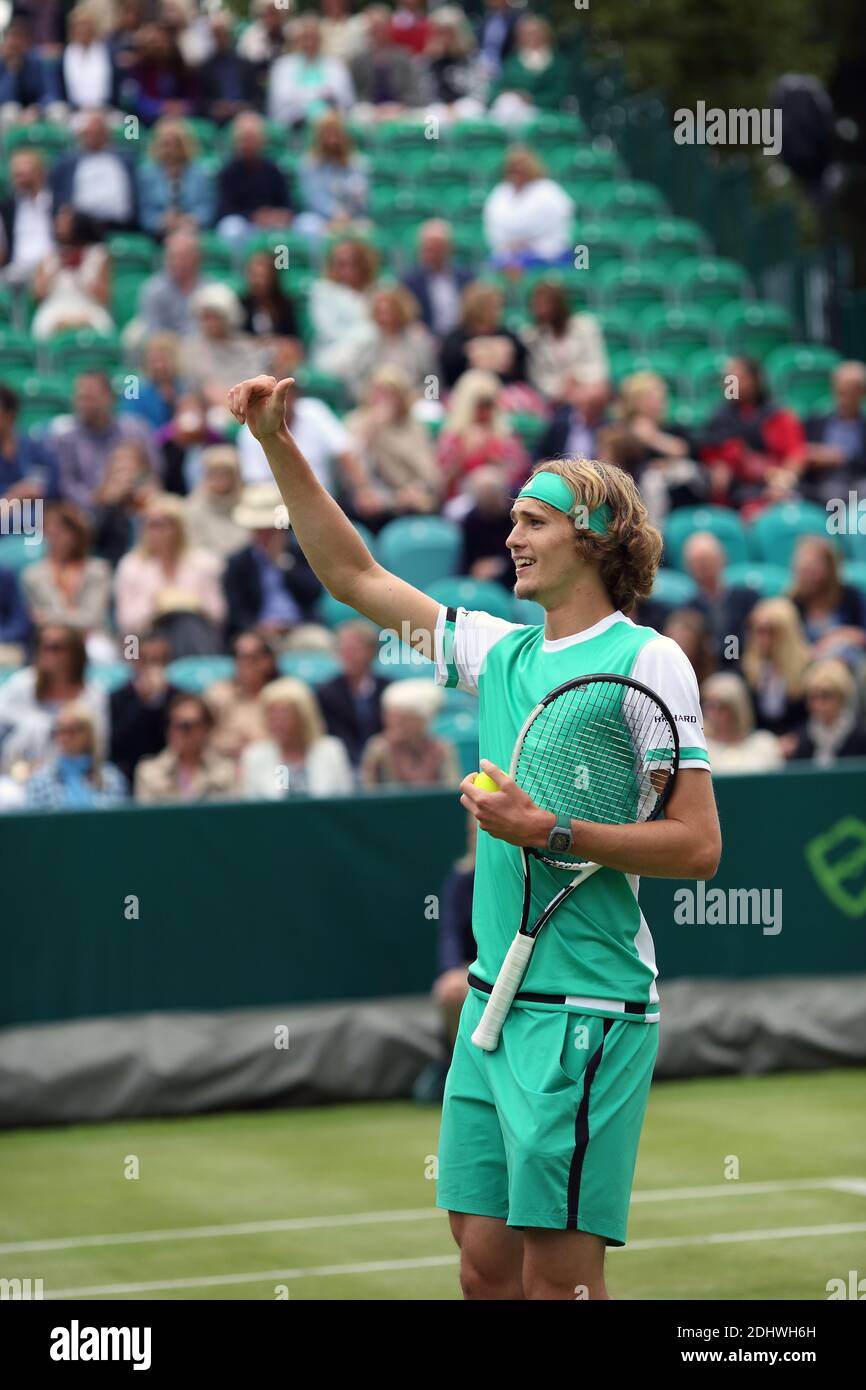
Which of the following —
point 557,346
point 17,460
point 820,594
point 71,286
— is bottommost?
point 820,594

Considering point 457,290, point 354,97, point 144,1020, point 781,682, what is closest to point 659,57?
point 354,97

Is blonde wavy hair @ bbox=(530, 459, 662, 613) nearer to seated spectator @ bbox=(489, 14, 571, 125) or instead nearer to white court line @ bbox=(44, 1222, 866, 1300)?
white court line @ bbox=(44, 1222, 866, 1300)

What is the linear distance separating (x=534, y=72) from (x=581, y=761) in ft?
53.3

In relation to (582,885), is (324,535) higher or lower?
higher

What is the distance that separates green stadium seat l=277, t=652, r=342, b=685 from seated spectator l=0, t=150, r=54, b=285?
Result: 174 inches

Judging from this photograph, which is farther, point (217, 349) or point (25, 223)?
point (25, 223)

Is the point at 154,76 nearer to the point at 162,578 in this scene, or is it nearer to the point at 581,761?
the point at 162,578

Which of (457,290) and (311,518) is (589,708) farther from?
(457,290)

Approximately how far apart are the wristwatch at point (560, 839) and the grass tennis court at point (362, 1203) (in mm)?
2823

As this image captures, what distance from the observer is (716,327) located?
16984 mm

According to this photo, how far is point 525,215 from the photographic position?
16281 millimetres

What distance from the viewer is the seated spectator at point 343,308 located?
14.5 meters

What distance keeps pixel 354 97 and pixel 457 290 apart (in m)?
3.55

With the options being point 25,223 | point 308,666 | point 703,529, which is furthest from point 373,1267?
A: point 25,223
